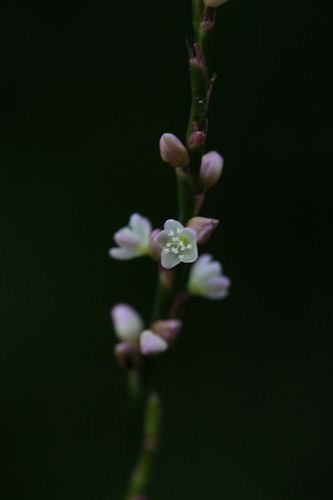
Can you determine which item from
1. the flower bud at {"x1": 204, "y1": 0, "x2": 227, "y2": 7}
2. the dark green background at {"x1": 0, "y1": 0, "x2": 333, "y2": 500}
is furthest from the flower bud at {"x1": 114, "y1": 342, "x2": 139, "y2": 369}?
the dark green background at {"x1": 0, "y1": 0, "x2": 333, "y2": 500}

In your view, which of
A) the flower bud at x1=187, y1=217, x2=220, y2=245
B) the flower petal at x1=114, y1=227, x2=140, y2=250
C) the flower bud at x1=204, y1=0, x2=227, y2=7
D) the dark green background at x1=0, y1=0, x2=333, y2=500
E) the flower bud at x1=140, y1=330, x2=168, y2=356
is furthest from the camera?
the dark green background at x1=0, y1=0, x2=333, y2=500

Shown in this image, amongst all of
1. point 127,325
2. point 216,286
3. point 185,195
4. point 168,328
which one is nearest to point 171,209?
point 216,286

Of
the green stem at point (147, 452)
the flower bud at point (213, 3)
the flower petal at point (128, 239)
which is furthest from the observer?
the green stem at point (147, 452)

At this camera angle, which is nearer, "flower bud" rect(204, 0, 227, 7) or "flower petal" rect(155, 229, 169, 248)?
"flower bud" rect(204, 0, 227, 7)

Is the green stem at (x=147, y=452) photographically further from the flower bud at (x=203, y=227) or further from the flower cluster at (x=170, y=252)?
the flower bud at (x=203, y=227)

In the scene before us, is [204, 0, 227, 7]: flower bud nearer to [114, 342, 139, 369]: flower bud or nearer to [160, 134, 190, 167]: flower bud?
[160, 134, 190, 167]: flower bud

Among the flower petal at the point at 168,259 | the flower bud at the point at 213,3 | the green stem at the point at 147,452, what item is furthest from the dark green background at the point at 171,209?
the flower bud at the point at 213,3

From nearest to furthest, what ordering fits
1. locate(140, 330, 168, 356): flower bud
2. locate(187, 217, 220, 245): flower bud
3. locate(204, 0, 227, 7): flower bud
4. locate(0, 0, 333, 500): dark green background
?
locate(204, 0, 227, 7): flower bud → locate(187, 217, 220, 245): flower bud → locate(140, 330, 168, 356): flower bud → locate(0, 0, 333, 500): dark green background
